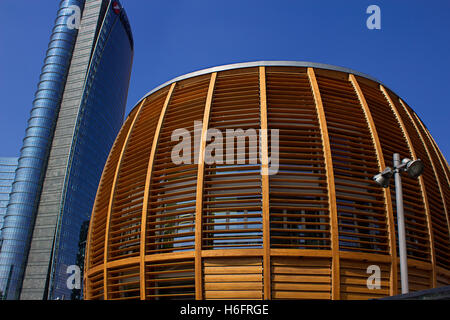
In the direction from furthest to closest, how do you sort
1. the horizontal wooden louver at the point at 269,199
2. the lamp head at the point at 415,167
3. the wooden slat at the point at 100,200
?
the wooden slat at the point at 100,200 < the horizontal wooden louver at the point at 269,199 < the lamp head at the point at 415,167

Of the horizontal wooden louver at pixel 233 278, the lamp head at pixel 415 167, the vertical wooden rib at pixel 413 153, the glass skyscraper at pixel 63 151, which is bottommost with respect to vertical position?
the horizontal wooden louver at pixel 233 278

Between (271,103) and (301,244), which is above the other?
(271,103)

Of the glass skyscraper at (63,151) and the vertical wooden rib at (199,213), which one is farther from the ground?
the glass skyscraper at (63,151)

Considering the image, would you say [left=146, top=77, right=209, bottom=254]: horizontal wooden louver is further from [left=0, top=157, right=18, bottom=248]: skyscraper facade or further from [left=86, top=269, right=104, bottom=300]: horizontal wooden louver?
[left=0, top=157, right=18, bottom=248]: skyscraper facade

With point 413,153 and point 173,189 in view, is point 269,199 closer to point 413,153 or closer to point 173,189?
point 173,189

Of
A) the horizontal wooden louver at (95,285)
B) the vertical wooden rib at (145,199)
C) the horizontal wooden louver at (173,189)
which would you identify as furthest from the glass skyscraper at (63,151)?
the horizontal wooden louver at (173,189)

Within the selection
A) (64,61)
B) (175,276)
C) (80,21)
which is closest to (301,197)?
(175,276)

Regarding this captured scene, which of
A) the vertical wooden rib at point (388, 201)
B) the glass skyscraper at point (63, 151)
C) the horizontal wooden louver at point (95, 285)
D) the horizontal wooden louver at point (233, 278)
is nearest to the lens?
the horizontal wooden louver at point (233, 278)

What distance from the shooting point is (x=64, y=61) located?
4857 inches

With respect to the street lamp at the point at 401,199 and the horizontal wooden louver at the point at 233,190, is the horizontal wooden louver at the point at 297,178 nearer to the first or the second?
the horizontal wooden louver at the point at 233,190

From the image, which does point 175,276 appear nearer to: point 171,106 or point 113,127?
point 171,106

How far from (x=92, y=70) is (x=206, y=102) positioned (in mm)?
107943

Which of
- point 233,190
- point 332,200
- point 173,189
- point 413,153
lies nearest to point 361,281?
point 332,200

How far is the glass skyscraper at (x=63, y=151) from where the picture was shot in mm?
106250
